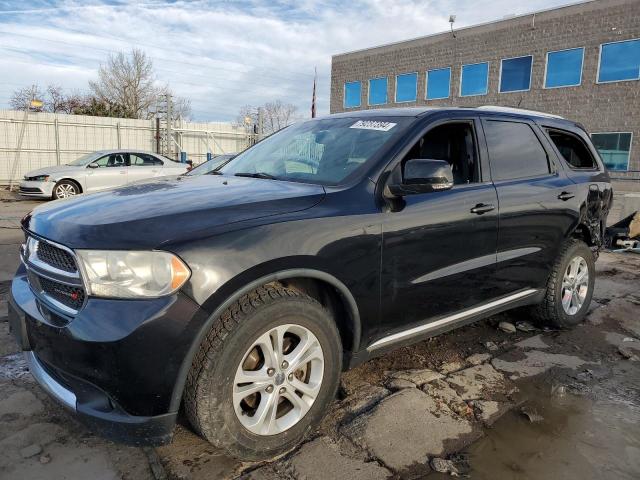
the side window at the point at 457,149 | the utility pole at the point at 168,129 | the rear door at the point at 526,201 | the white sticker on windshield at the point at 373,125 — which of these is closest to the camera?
the white sticker on windshield at the point at 373,125

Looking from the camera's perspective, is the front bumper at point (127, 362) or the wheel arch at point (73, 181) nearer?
the front bumper at point (127, 362)

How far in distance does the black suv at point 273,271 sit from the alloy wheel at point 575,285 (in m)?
0.76

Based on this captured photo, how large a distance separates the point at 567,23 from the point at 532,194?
20828 millimetres

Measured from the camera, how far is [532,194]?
3.70 meters

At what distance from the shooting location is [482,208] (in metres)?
3.29

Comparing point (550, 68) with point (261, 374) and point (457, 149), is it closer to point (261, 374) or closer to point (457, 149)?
point (457, 149)

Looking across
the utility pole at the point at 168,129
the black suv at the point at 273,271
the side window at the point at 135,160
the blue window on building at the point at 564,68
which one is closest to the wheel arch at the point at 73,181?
the side window at the point at 135,160

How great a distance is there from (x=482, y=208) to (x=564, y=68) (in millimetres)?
21290

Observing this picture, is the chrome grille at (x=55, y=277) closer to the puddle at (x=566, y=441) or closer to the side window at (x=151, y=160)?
the puddle at (x=566, y=441)

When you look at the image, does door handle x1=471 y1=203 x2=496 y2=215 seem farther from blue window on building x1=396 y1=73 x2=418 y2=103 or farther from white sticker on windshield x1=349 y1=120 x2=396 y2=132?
blue window on building x1=396 y1=73 x2=418 y2=103

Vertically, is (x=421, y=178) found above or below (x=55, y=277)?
above

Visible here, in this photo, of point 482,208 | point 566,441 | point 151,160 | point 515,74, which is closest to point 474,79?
point 515,74

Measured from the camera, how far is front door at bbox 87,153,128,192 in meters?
13.0

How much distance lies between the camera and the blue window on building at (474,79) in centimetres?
2377
